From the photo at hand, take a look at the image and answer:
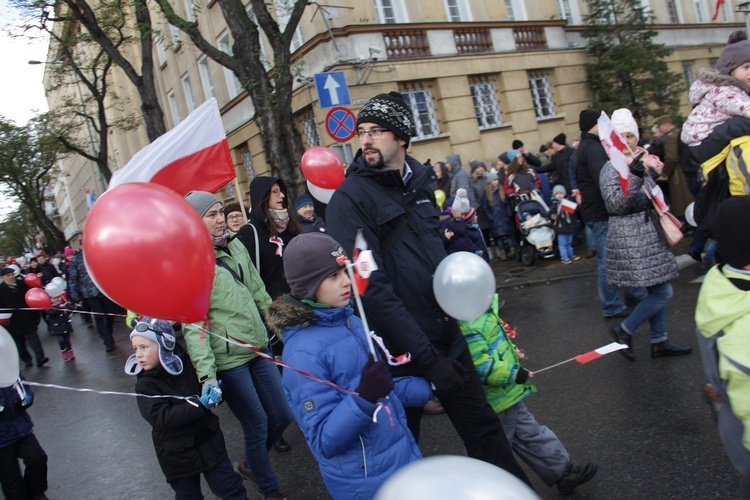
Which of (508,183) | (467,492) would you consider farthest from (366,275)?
(508,183)

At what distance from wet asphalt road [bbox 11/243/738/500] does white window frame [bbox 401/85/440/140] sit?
8.14 m

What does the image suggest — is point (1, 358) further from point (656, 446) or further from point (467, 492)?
point (656, 446)

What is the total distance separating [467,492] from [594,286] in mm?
7171

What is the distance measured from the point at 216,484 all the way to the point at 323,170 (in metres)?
3.51

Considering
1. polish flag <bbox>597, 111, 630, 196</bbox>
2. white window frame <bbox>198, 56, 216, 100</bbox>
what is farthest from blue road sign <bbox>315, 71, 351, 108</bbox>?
white window frame <bbox>198, 56, 216, 100</bbox>

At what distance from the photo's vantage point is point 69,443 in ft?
19.8

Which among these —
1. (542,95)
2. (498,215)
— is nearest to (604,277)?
(498,215)

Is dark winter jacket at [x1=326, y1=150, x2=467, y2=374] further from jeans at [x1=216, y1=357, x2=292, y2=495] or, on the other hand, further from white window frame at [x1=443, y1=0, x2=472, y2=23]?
white window frame at [x1=443, y1=0, x2=472, y2=23]

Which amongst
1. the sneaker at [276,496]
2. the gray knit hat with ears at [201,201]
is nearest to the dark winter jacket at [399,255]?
the gray knit hat with ears at [201,201]

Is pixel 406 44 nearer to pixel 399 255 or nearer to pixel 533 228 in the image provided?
pixel 533 228

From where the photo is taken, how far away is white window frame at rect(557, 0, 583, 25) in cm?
1881

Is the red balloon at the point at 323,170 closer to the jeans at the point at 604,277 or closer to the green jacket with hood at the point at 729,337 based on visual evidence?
the jeans at the point at 604,277

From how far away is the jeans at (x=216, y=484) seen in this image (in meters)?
3.25

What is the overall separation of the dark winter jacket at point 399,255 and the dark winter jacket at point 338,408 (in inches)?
7.4
